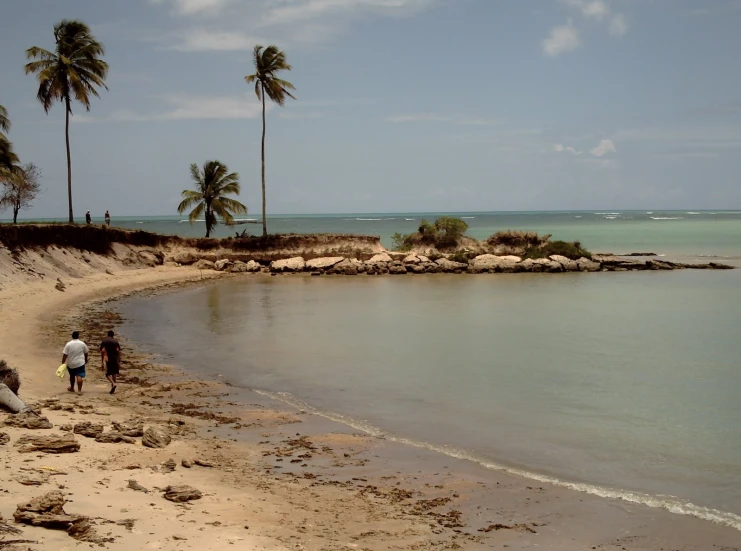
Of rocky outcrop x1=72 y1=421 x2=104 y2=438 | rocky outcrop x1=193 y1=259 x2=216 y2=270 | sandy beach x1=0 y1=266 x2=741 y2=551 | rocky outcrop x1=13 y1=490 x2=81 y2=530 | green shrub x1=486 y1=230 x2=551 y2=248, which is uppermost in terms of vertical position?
green shrub x1=486 y1=230 x2=551 y2=248

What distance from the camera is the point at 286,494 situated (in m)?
8.85

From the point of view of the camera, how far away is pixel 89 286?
3347 cm

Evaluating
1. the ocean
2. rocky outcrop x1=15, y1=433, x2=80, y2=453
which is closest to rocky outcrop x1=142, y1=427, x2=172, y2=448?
rocky outcrop x1=15, y1=433, x2=80, y2=453

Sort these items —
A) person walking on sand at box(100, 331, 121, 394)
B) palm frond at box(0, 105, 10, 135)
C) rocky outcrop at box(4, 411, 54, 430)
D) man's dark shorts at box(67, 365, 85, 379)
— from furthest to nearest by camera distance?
palm frond at box(0, 105, 10, 135) < person walking on sand at box(100, 331, 121, 394) < man's dark shorts at box(67, 365, 85, 379) < rocky outcrop at box(4, 411, 54, 430)

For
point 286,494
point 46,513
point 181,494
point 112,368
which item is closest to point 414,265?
point 112,368

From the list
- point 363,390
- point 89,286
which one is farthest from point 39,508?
point 89,286

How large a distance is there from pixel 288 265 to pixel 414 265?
8355 mm

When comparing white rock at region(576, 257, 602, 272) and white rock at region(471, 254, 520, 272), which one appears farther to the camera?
white rock at region(576, 257, 602, 272)

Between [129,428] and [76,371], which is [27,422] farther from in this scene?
[76,371]

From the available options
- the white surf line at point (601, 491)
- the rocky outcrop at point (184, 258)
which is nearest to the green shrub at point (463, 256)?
the rocky outcrop at point (184, 258)

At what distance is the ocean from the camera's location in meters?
10.9

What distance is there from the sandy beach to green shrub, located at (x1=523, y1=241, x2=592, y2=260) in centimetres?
3821

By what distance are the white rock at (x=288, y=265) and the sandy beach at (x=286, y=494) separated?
1275 inches

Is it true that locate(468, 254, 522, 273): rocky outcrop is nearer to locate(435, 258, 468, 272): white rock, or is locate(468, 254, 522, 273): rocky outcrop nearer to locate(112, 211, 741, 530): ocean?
locate(435, 258, 468, 272): white rock
